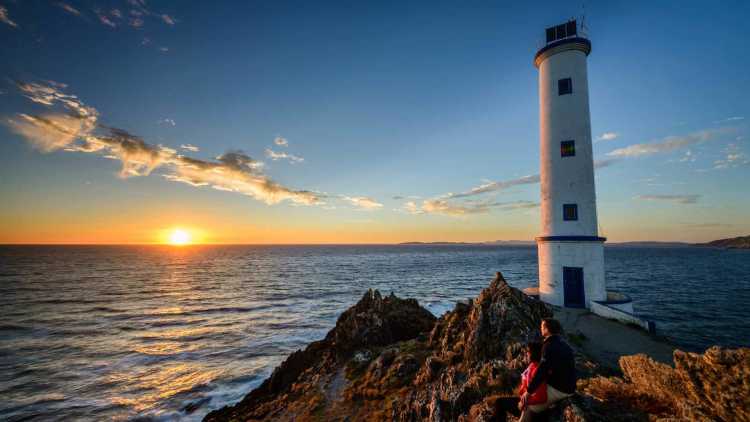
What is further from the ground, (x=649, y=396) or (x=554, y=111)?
(x=554, y=111)

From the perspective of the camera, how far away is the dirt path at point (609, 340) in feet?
46.0

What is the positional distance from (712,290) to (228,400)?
6120cm

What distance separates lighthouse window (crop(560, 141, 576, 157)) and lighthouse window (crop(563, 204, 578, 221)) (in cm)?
348

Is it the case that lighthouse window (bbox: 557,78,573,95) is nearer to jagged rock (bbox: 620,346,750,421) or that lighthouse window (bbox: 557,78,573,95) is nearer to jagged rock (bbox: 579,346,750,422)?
jagged rock (bbox: 579,346,750,422)

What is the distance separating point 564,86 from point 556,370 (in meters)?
22.2

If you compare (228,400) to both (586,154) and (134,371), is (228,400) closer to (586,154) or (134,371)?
(134,371)

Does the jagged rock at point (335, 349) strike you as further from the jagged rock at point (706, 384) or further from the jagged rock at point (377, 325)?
the jagged rock at point (706, 384)

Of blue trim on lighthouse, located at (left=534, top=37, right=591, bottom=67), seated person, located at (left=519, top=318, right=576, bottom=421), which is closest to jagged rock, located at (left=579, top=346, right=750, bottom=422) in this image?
A: seated person, located at (left=519, top=318, right=576, bottom=421)

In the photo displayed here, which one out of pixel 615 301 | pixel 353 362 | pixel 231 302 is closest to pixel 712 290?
pixel 615 301

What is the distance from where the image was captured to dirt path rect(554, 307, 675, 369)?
1402cm

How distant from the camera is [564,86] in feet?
71.6

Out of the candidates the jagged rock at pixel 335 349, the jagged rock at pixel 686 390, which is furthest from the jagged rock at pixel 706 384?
the jagged rock at pixel 335 349

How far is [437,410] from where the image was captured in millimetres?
8031

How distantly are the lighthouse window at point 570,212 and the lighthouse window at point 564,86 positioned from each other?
26.0 feet
